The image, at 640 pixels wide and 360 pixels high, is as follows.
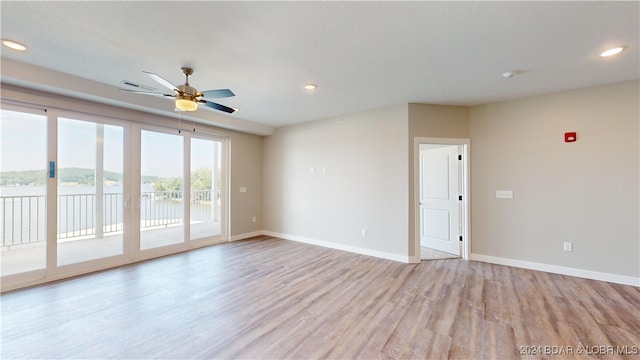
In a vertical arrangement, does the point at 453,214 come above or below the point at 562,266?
above

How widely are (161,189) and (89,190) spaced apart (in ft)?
3.31

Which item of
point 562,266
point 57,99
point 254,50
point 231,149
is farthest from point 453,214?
point 57,99

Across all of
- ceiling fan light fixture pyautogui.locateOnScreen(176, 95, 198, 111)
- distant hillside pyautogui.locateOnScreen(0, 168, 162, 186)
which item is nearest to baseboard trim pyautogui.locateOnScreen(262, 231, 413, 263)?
distant hillside pyautogui.locateOnScreen(0, 168, 162, 186)

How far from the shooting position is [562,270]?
12.0 ft

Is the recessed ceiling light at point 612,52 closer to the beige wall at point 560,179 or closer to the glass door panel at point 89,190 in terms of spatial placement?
the beige wall at point 560,179

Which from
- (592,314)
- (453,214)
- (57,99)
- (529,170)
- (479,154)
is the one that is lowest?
(592,314)

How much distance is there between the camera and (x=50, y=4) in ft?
6.11

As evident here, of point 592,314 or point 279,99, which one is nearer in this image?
point 592,314

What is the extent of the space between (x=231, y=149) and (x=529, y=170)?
550cm

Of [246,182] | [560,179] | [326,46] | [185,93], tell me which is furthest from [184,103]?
[560,179]

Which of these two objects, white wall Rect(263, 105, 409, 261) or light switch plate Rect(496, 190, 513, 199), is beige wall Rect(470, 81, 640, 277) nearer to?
light switch plate Rect(496, 190, 513, 199)

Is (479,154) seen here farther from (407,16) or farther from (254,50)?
(254,50)

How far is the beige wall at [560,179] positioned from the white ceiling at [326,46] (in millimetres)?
352

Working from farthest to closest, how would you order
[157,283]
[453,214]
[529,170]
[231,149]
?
[231,149] → [453,214] → [529,170] → [157,283]
